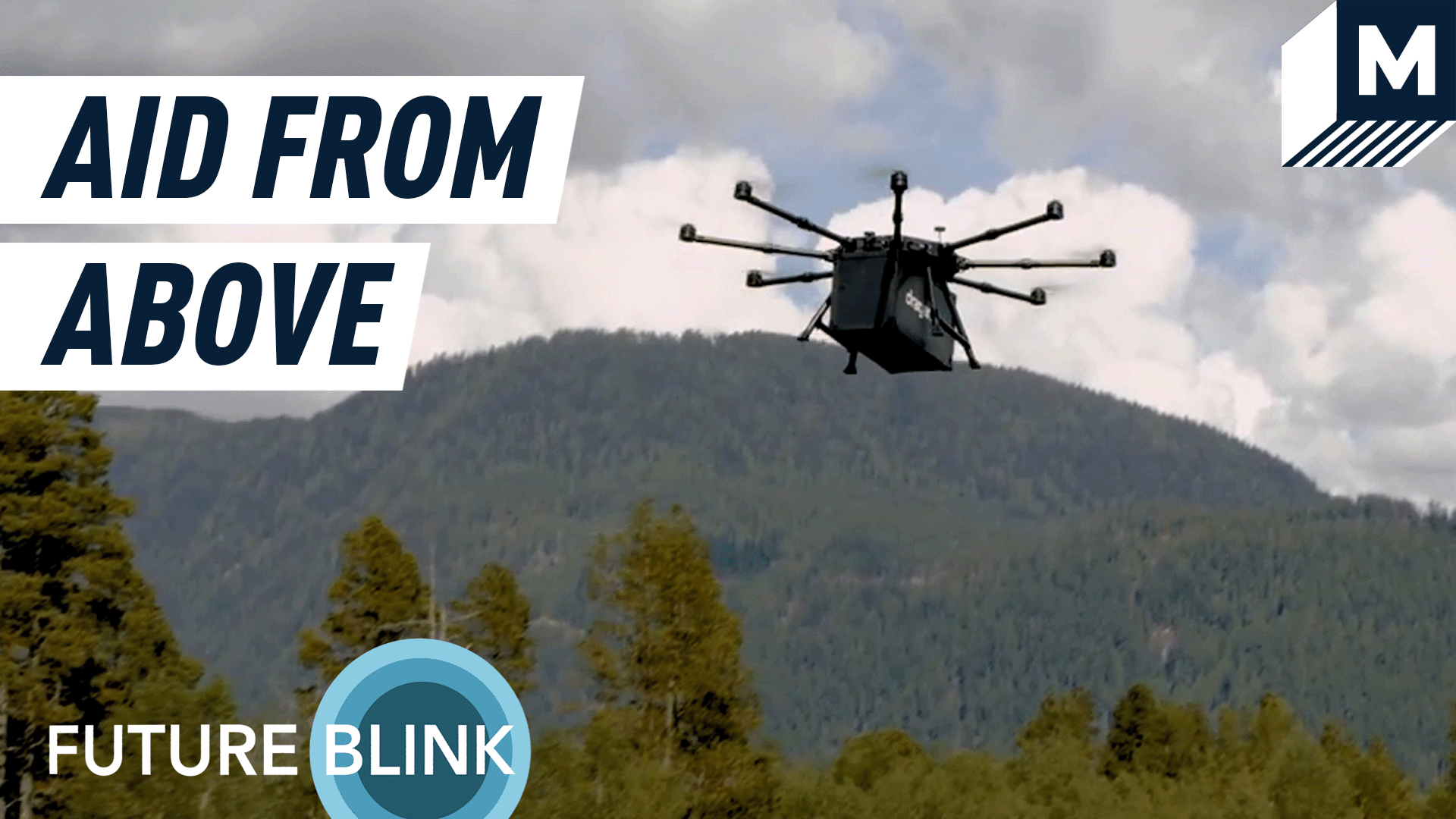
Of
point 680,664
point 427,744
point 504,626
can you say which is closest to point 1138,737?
point 504,626

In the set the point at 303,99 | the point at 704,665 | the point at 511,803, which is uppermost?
the point at 303,99

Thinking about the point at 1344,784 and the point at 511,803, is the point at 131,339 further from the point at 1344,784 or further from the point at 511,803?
the point at 1344,784

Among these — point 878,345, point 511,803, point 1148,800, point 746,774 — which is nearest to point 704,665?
point 746,774

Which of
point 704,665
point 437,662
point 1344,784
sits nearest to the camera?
point 437,662

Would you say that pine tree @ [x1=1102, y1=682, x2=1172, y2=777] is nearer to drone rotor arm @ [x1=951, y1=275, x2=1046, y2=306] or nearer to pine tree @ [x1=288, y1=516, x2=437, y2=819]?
pine tree @ [x1=288, y1=516, x2=437, y2=819]

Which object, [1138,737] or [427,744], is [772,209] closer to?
[427,744]

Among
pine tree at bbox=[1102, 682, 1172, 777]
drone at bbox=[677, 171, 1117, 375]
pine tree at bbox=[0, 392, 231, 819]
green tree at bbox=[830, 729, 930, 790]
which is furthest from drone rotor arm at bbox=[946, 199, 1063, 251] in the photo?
pine tree at bbox=[1102, 682, 1172, 777]

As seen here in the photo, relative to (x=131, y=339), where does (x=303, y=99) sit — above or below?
above
